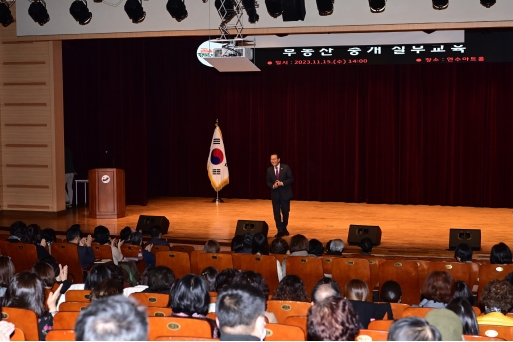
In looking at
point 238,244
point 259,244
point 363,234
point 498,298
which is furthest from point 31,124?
point 498,298

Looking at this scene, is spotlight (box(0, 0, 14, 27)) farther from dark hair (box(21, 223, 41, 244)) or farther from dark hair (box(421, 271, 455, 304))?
dark hair (box(421, 271, 455, 304))

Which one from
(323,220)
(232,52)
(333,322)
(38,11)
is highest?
(38,11)

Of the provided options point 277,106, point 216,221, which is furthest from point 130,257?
point 277,106

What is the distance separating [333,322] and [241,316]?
41 cm

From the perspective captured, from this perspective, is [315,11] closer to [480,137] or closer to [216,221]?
[216,221]

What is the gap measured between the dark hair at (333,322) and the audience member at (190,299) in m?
1.07

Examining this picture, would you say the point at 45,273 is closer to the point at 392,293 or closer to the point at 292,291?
the point at 292,291

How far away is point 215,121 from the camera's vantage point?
15484 mm

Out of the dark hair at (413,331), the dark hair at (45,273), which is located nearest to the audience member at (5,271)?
the dark hair at (45,273)

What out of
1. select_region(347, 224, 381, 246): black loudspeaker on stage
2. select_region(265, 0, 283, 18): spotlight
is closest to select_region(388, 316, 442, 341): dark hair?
select_region(347, 224, 381, 246): black loudspeaker on stage

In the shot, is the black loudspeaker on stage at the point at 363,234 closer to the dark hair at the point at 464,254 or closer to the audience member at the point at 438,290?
the dark hair at the point at 464,254

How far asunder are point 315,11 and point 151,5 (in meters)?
2.62

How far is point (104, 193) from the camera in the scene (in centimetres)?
1183

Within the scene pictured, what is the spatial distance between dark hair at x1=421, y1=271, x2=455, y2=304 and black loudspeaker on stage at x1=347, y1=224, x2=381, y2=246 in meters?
4.40
